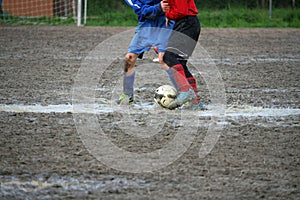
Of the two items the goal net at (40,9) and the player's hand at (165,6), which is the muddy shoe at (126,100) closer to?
the player's hand at (165,6)

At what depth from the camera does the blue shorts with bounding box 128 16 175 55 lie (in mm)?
7277

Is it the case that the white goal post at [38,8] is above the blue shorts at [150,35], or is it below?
below

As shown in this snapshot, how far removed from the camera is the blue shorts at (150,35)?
287 inches

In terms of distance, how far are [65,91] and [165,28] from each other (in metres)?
1.67

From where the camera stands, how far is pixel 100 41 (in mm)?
14641

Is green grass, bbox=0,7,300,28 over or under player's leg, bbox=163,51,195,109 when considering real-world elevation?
under

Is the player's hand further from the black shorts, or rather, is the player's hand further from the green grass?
the green grass

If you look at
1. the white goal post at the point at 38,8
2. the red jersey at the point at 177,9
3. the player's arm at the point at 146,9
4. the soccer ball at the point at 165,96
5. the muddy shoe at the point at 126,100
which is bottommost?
the white goal post at the point at 38,8

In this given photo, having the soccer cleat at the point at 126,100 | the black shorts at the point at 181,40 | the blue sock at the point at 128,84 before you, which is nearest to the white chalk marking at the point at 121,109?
the soccer cleat at the point at 126,100

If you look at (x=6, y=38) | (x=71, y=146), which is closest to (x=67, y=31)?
(x=6, y=38)

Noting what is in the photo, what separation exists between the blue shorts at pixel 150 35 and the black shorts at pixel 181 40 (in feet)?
0.66

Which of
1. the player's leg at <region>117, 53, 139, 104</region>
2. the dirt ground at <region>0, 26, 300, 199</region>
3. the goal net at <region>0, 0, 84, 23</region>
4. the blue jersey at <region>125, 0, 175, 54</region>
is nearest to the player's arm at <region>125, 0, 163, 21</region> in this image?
the blue jersey at <region>125, 0, 175, 54</region>

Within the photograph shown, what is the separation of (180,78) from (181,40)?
0.41 meters

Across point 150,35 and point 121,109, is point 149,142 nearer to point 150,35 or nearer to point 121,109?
point 121,109
